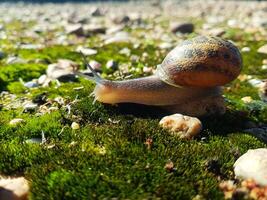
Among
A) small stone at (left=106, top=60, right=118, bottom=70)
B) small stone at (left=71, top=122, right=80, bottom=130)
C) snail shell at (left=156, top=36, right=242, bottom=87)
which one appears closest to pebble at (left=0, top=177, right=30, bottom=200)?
small stone at (left=71, top=122, right=80, bottom=130)

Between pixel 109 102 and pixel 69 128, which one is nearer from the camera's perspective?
pixel 69 128

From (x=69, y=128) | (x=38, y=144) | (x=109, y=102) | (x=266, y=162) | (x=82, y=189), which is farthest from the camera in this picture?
(x=109, y=102)

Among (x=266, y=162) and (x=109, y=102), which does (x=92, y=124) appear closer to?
(x=109, y=102)

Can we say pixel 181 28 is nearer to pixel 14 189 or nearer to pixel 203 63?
pixel 203 63

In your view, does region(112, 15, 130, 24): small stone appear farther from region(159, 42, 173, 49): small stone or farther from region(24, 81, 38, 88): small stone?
region(24, 81, 38, 88): small stone

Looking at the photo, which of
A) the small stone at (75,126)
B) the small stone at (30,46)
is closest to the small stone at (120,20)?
the small stone at (30,46)

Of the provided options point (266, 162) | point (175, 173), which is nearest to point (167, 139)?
point (175, 173)
